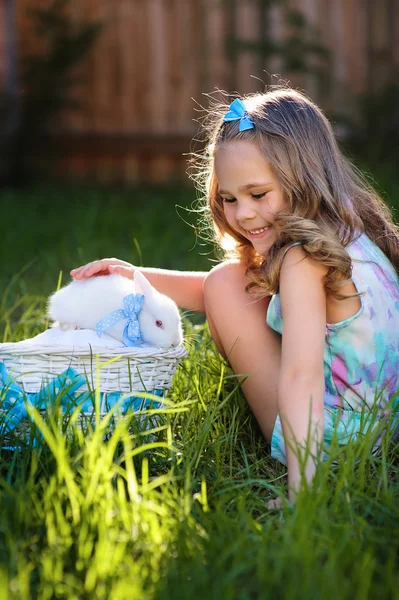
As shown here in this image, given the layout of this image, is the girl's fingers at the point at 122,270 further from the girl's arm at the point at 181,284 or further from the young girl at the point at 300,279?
the young girl at the point at 300,279

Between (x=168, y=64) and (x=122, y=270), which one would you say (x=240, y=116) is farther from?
(x=168, y=64)

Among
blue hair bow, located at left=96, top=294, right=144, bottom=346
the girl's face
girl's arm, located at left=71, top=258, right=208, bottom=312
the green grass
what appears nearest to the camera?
the green grass

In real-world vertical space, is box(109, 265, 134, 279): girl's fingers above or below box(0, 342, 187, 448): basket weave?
above

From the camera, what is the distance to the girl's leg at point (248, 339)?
1991 mm

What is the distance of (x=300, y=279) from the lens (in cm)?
179

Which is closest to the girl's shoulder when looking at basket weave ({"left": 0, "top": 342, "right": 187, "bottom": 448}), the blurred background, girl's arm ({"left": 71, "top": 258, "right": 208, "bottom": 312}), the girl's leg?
the girl's leg

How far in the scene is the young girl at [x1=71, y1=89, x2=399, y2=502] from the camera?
177 cm

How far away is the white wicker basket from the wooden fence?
198 inches

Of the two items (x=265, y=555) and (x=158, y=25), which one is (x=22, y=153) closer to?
(x=158, y=25)

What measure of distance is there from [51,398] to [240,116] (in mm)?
821

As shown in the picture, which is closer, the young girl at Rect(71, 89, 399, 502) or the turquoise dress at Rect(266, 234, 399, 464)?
the young girl at Rect(71, 89, 399, 502)

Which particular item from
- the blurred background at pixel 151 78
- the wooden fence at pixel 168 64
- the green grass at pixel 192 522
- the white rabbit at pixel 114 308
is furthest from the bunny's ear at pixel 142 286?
the wooden fence at pixel 168 64

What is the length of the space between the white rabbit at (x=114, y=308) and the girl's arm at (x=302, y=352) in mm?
395

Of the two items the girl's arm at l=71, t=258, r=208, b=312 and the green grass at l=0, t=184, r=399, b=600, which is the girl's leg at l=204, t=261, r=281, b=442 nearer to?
the green grass at l=0, t=184, r=399, b=600
